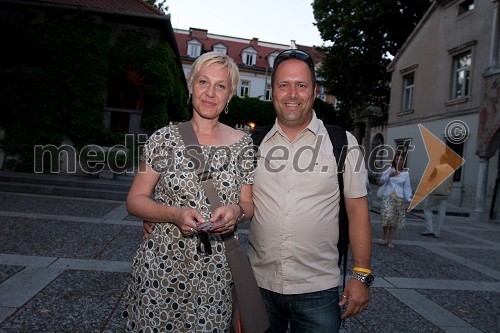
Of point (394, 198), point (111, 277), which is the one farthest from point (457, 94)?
point (111, 277)

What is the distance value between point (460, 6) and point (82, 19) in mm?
15046

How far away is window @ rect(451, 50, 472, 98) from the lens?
1545 cm

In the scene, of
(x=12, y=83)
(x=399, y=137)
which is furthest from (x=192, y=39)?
(x=12, y=83)

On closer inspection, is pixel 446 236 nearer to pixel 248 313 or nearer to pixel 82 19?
pixel 248 313

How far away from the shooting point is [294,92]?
1923 millimetres

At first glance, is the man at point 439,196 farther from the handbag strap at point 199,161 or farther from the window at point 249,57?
the window at point 249,57

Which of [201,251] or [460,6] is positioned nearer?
[201,251]

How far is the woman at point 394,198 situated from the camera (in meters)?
7.29

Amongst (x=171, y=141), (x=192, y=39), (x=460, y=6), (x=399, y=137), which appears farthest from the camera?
(x=192, y=39)

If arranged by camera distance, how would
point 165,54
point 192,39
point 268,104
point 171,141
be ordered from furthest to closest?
1. point 192,39
2. point 268,104
3. point 165,54
4. point 171,141

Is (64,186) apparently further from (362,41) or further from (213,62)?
(362,41)

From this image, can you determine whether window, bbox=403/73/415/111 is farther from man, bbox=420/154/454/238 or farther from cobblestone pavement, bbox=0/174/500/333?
cobblestone pavement, bbox=0/174/500/333

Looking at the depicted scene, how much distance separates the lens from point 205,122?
1.97 meters

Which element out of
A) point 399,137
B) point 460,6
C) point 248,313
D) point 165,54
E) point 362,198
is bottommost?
point 248,313
